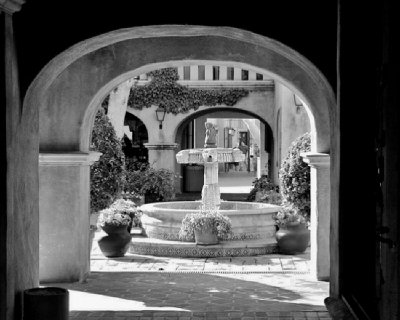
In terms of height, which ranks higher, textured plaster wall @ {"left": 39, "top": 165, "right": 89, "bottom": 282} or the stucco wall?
the stucco wall

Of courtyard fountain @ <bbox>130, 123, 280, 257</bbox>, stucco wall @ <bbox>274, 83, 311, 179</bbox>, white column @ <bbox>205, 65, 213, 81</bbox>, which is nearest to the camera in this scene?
Answer: courtyard fountain @ <bbox>130, 123, 280, 257</bbox>

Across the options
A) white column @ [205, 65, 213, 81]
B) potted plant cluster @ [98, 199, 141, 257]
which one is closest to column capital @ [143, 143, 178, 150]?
white column @ [205, 65, 213, 81]

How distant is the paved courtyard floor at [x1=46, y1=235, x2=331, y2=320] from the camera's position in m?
7.67

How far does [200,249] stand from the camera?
1282cm

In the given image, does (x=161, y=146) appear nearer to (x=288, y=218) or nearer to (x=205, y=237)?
(x=205, y=237)

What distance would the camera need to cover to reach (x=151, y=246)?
13117mm

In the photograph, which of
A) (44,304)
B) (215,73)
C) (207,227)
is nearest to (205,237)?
(207,227)

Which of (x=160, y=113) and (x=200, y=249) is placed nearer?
(x=200, y=249)

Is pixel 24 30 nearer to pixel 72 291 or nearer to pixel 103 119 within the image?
pixel 72 291

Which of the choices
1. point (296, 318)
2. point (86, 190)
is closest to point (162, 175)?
point (86, 190)

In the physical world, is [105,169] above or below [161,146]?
below

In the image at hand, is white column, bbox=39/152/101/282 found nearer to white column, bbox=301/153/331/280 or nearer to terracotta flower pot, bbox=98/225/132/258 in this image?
terracotta flower pot, bbox=98/225/132/258

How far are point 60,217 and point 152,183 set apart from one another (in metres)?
10.6

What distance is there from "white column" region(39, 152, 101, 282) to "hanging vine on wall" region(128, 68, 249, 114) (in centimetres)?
1369
